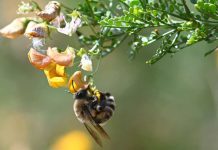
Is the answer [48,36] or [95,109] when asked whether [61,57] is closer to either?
[48,36]

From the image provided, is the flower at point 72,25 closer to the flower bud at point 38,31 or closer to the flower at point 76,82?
the flower bud at point 38,31

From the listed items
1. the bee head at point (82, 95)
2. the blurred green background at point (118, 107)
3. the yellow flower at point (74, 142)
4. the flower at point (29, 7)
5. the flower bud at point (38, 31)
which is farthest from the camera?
the blurred green background at point (118, 107)

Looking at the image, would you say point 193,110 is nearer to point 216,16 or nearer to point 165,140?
point 165,140

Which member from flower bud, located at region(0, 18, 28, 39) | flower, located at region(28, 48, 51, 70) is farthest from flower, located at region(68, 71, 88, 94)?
flower bud, located at region(0, 18, 28, 39)

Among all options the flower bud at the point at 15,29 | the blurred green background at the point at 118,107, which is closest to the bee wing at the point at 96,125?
the flower bud at the point at 15,29

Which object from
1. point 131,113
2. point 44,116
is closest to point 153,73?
point 131,113

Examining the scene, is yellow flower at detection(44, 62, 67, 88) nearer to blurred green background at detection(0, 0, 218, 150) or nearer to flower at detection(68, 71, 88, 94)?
flower at detection(68, 71, 88, 94)
